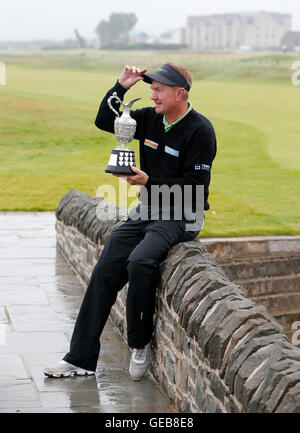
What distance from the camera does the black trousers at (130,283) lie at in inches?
239

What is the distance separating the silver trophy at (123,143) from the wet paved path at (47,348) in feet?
4.95

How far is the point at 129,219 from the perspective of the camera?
21.8ft

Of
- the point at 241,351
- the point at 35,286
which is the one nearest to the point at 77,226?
the point at 35,286

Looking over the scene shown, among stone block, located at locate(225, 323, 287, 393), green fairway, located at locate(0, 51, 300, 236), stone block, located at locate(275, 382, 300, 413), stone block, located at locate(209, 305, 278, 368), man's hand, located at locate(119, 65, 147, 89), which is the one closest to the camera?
stone block, located at locate(275, 382, 300, 413)

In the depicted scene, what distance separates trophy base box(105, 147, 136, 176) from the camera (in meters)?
6.26

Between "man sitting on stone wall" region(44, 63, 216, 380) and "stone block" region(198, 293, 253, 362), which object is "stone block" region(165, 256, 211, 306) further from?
"stone block" region(198, 293, 253, 362)

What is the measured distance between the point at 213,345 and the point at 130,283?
138 cm

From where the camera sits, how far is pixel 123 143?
21.4 ft

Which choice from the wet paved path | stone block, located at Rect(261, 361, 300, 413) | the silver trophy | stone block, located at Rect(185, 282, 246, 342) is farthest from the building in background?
stone block, located at Rect(261, 361, 300, 413)

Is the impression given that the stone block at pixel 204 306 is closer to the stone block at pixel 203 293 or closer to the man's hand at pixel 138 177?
the stone block at pixel 203 293

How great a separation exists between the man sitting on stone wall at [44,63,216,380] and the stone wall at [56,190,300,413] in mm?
122

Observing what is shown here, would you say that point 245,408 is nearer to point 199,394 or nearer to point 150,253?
point 199,394

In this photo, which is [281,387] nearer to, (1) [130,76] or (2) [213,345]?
(2) [213,345]
